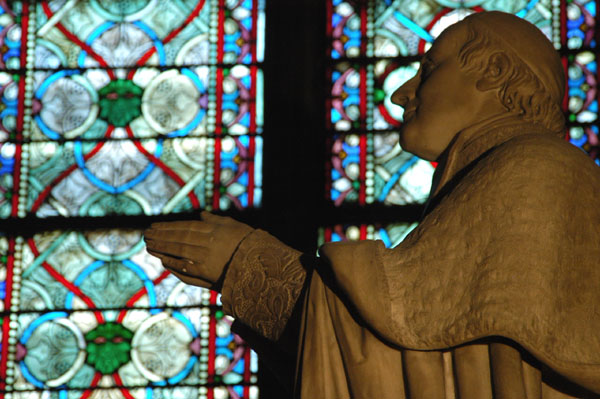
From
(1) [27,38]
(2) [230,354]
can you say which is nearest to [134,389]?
(2) [230,354]

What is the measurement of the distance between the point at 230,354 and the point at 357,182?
909 mm

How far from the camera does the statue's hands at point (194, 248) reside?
396 centimetres

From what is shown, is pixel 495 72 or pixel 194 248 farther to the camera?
pixel 495 72

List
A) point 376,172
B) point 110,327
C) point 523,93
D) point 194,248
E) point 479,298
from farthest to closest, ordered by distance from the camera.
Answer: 1. point 376,172
2. point 110,327
3. point 523,93
4. point 194,248
5. point 479,298

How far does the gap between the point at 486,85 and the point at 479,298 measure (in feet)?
2.14

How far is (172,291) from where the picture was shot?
718cm

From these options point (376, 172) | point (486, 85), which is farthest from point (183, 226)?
point (376, 172)

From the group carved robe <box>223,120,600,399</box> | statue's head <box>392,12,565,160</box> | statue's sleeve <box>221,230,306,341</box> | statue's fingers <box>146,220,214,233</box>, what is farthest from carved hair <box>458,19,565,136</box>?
statue's fingers <box>146,220,214,233</box>

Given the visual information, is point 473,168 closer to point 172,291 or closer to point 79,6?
point 172,291

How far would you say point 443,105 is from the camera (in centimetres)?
415

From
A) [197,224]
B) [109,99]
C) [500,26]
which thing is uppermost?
[109,99]

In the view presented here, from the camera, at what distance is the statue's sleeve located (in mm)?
3967

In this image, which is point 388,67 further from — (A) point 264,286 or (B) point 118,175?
(A) point 264,286

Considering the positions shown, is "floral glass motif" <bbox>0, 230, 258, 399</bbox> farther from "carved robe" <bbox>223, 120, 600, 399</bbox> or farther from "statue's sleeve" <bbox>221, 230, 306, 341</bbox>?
"carved robe" <bbox>223, 120, 600, 399</bbox>
